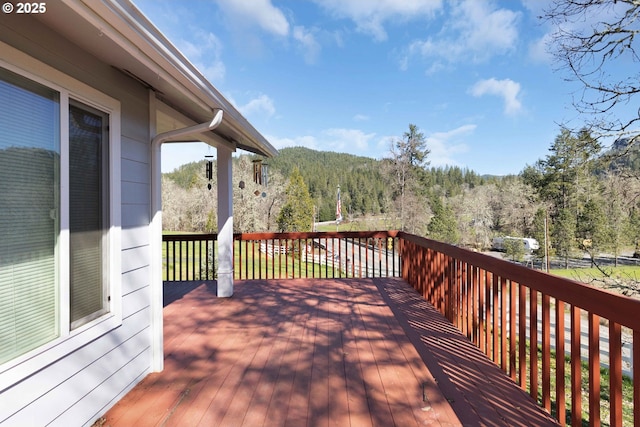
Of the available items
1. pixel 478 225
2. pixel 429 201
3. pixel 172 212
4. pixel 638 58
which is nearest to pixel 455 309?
pixel 638 58

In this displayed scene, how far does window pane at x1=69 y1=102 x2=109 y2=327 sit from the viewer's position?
1697 millimetres

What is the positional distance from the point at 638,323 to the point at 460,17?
1249 centimetres

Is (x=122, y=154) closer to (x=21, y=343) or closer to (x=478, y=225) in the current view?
(x=21, y=343)

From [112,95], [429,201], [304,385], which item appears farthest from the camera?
[429,201]

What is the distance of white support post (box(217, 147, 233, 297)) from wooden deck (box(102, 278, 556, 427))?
17.6 inches

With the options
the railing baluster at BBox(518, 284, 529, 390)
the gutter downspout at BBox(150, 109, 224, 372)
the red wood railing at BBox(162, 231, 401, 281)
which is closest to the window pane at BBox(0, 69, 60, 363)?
the gutter downspout at BBox(150, 109, 224, 372)

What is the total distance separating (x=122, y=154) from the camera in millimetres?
2064

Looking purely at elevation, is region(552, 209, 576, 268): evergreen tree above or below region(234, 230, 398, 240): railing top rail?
below

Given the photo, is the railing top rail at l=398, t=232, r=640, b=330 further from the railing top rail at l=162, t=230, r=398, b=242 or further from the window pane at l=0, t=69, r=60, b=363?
the railing top rail at l=162, t=230, r=398, b=242

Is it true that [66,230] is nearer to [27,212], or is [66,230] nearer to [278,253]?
[27,212]

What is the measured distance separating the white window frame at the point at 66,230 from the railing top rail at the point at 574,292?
255 cm

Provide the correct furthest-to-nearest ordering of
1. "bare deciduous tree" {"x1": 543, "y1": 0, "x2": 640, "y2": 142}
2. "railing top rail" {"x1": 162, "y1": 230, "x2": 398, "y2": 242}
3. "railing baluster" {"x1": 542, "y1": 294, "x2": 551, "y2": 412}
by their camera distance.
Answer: "railing top rail" {"x1": 162, "y1": 230, "x2": 398, "y2": 242} → "bare deciduous tree" {"x1": 543, "y1": 0, "x2": 640, "y2": 142} → "railing baluster" {"x1": 542, "y1": 294, "x2": 551, "y2": 412}

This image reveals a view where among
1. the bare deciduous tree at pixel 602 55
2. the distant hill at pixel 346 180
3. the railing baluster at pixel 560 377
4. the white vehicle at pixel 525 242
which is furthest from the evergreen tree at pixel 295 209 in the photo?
the railing baluster at pixel 560 377

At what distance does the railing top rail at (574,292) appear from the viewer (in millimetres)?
1289
